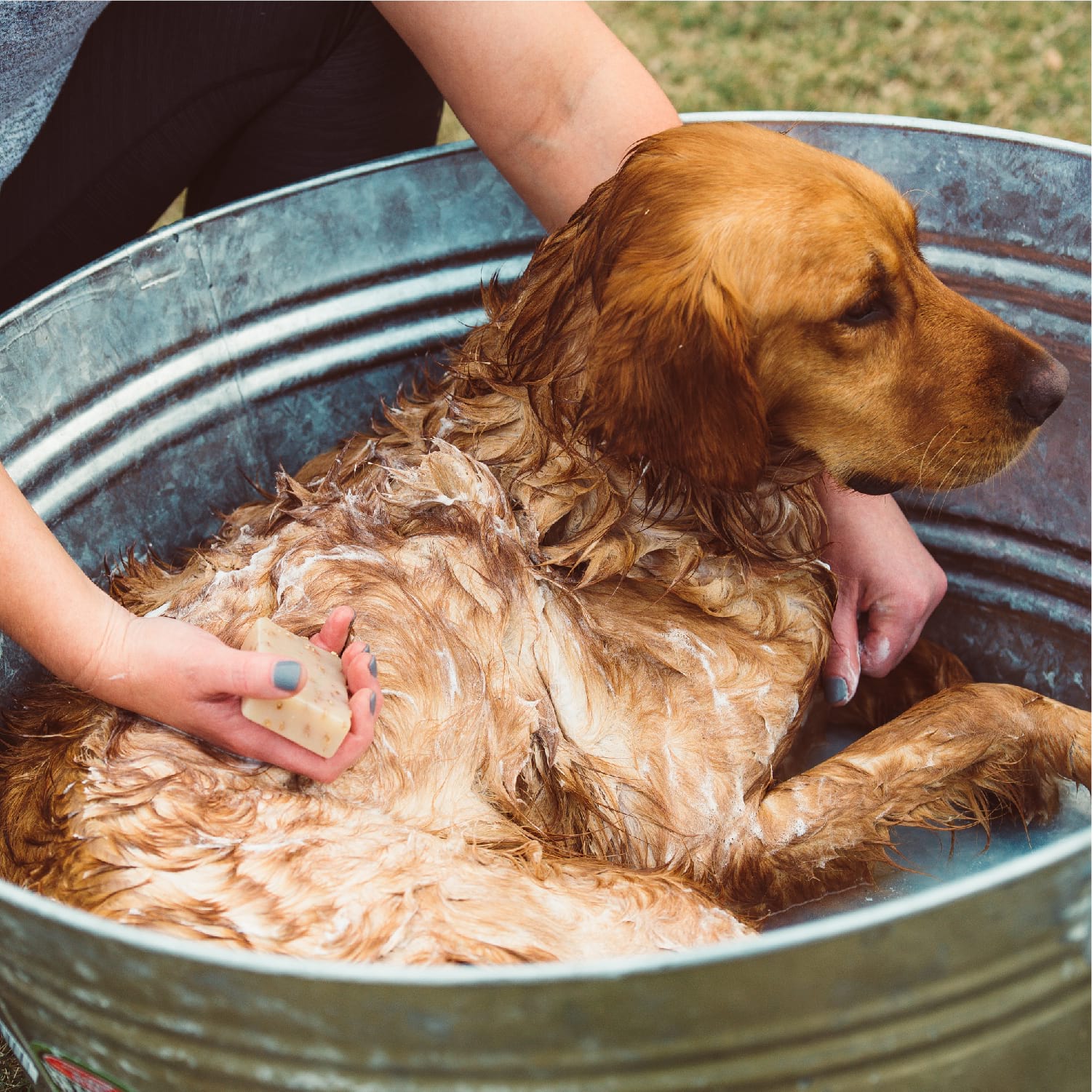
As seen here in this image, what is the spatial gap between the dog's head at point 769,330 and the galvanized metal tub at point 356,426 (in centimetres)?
71

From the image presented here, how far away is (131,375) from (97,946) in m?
1.64

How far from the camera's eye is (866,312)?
2104mm

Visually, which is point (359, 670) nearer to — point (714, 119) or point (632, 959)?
point (632, 959)

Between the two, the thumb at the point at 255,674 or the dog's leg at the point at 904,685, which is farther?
the dog's leg at the point at 904,685

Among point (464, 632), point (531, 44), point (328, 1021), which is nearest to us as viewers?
point (328, 1021)

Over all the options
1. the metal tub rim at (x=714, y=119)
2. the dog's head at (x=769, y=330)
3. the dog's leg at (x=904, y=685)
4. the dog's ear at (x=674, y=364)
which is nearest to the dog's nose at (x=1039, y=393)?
the dog's head at (x=769, y=330)

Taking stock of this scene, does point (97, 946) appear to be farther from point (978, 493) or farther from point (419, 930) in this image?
point (978, 493)

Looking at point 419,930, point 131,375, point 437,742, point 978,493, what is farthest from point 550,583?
point 978,493

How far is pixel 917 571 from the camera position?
2.72 metres

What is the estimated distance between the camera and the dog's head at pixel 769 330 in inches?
79.1

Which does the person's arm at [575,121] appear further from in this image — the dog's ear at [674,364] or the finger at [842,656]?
the dog's ear at [674,364]

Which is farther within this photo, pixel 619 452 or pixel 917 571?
pixel 917 571

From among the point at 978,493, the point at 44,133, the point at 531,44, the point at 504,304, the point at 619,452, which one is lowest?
the point at 978,493

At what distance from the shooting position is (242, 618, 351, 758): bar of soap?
6.07ft
